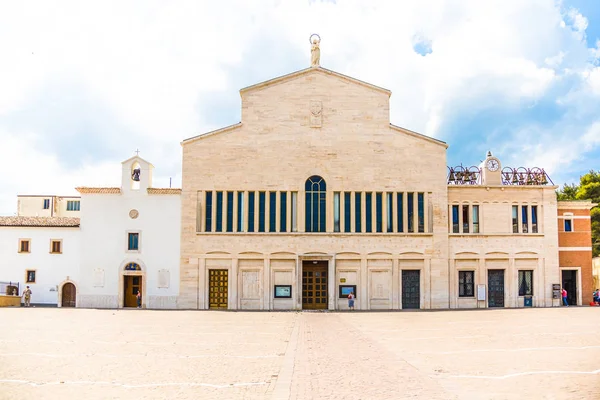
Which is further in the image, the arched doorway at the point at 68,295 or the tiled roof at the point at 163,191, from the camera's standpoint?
the arched doorway at the point at 68,295

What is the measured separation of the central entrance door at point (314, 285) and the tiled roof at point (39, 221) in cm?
1767

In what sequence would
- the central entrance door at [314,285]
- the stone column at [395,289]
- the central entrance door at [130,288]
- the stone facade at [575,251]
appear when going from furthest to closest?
1. the stone facade at [575,251]
2. the central entrance door at [130,288]
3. the stone column at [395,289]
4. the central entrance door at [314,285]

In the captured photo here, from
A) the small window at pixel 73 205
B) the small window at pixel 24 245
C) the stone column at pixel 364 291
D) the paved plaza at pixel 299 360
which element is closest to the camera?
the paved plaza at pixel 299 360

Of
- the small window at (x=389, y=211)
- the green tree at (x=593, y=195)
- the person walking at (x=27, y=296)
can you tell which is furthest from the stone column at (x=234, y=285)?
the green tree at (x=593, y=195)

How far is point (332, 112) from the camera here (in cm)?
4694

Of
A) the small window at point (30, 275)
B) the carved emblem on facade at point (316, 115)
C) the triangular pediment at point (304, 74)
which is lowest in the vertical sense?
the small window at point (30, 275)

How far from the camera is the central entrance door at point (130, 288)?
150ft

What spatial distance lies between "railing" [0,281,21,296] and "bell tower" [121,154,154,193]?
10.8 metres

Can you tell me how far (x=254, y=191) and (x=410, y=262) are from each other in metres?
12.6

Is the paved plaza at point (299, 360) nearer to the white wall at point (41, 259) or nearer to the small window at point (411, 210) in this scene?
the small window at point (411, 210)

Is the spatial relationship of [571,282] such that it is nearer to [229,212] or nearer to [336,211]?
[336,211]

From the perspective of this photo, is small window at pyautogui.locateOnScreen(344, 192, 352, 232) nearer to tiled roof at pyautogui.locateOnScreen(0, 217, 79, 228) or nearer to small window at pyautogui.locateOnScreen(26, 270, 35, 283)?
tiled roof at pyautogui.locateOnScreen(0, 217, 79, 228)

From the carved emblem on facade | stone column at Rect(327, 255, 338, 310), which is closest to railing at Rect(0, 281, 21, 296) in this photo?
stone column at Rect(327, 255, 338, 310)

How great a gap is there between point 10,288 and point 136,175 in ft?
41.0
